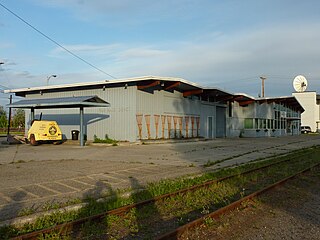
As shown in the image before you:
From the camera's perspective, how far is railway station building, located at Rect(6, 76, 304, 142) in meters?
27.4

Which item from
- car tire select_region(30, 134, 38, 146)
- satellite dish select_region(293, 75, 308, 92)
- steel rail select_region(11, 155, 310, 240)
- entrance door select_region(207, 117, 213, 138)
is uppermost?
satellite dish select_region(293, 75, 308, 92)

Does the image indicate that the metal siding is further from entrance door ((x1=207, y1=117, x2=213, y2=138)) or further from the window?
the window

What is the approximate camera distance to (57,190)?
29.6 ft

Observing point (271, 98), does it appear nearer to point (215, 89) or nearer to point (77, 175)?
Answer: point (215, 89)

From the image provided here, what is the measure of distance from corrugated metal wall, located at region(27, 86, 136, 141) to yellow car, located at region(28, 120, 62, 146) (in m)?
3.78

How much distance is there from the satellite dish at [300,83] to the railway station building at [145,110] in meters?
39.7

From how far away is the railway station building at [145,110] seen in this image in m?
27.4

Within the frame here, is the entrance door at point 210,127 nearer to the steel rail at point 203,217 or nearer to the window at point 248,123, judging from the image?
the window at point 248,123

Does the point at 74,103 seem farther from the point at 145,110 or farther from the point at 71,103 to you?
the point at 145,110

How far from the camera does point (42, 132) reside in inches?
→ 1011

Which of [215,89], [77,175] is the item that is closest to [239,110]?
[215,89]

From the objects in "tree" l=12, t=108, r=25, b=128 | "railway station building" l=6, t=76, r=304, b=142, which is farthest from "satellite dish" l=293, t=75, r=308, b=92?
"tree" l=12, t=108, r=25, b=128

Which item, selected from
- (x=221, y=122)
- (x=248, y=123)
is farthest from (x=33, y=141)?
(x=248, y=123)

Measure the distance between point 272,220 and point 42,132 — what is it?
2188cm
